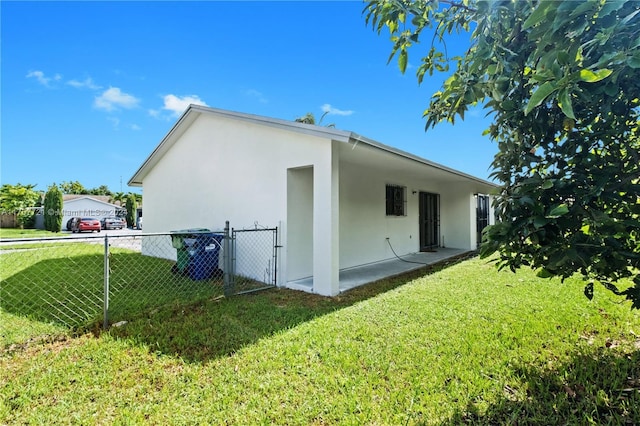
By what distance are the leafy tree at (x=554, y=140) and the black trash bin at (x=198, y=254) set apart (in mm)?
5709

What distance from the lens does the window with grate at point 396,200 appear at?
962 cm

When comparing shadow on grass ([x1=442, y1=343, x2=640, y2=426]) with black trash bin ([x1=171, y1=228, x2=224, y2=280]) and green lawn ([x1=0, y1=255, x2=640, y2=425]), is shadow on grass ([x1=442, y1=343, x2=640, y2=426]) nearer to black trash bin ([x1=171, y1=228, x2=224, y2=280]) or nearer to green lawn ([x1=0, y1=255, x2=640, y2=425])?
green lawn ([x1=0, y1=255, x2=640, y2=425])

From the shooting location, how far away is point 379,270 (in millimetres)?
7762

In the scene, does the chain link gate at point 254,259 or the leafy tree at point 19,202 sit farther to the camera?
the leafy tree at point 19,202

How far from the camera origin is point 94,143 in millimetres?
22125

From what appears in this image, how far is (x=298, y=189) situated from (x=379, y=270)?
319 centimetres

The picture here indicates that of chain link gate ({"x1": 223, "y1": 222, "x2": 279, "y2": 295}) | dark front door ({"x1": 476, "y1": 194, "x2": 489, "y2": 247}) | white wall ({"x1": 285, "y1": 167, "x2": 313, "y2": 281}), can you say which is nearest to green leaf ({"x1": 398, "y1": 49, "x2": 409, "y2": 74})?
white wall ({"x1": 285, "y1": 167, "x2": 313, "y2": 281})

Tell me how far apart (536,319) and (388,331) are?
2.00 metres

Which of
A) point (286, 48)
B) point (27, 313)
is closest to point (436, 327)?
point (27, 313)

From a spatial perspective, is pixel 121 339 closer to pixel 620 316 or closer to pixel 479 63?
pixel 479 63

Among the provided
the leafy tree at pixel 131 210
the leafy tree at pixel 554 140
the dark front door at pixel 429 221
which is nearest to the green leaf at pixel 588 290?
the leafy tree at pixel 554 140

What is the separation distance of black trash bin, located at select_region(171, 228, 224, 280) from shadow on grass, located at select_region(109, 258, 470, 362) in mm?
1707

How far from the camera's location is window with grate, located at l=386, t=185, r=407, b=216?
9.62 meters

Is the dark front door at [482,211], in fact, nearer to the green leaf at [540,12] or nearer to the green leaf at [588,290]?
the green leaf at [588,290]
